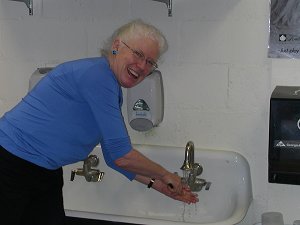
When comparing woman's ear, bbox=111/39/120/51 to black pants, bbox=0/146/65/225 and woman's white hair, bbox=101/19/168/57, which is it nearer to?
woman's white hair, bbox=101/19/168/57

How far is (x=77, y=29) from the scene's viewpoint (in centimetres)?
210

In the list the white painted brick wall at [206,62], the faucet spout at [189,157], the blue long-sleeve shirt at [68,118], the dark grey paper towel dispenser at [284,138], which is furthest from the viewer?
the white painted brick wall at [206,62]

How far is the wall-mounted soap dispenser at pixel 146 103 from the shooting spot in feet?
6.34

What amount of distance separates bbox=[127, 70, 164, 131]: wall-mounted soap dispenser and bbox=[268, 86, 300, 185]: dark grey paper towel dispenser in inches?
19.3

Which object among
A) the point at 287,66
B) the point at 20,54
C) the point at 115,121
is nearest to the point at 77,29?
the point at 20,54

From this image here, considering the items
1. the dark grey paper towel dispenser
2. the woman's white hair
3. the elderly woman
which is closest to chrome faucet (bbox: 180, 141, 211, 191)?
the elderly woman

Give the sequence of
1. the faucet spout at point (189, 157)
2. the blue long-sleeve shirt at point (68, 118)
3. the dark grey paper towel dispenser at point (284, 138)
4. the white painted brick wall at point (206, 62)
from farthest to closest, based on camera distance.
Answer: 1. the white painted brick wall at point (206, 62)
2. the faucet spout at point (189, 157)
3. the dark grey paper towel dispenser at point (284, 138)
4. the blue long-sleeve shirt at point (68, 118)

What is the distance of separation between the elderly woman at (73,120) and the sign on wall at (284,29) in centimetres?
50

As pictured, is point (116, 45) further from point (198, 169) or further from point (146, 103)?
point (198, 169)

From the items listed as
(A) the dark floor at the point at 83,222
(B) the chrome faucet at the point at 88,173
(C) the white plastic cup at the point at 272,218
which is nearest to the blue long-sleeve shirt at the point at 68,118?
(A) the dark floor at the point at 83,222

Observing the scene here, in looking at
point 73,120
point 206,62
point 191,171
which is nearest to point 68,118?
point 73,120

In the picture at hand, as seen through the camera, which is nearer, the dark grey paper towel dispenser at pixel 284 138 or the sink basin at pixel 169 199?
the dark grey paper towel dispenser at pixel 284 138

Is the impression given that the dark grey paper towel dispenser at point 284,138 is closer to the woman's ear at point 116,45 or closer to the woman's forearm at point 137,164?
the woman's forearm at point 137,164

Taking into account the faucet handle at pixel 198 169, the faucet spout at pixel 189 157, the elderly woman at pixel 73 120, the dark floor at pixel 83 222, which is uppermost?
the elderly woman at pixel 73 120
